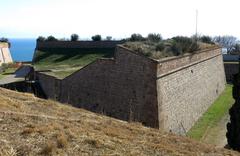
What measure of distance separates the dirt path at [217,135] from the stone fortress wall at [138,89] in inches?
41.8

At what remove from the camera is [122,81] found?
16906 mm

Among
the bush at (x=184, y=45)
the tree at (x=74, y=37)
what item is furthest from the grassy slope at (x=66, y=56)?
the bush at (x=184, y=45)

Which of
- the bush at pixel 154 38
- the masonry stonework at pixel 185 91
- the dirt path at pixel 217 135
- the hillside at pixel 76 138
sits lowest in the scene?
the dirt path at pixel 217 135

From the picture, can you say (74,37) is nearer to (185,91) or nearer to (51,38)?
(51,38)

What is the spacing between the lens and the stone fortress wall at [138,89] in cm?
1559

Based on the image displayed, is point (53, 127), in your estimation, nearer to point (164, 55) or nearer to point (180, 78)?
point (164, 55)

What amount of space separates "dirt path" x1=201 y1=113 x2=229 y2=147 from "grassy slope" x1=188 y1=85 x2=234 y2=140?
22cm

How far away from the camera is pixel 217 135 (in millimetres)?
17547

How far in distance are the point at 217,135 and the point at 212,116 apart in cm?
397

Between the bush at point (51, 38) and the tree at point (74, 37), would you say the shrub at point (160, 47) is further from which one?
the bush at point (51, 38)

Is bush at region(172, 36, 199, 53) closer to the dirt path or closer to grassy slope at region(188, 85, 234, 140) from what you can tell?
grassy slope at region(188, 85, 234, 140)

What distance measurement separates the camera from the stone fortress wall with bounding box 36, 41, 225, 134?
15586 mm

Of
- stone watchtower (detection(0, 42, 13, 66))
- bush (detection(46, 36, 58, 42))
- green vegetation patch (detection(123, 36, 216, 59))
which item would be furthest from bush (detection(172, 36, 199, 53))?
stone watchtower (detection(0, 42, 13, 66))

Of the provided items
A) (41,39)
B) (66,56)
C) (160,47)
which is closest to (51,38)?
(41,39)
